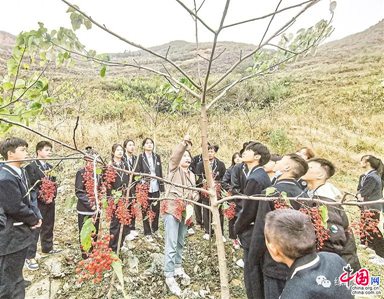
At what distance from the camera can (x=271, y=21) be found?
1.25m

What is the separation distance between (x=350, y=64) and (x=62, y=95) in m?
34.8

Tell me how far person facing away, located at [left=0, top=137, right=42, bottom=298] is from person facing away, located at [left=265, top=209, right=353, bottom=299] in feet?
8.51

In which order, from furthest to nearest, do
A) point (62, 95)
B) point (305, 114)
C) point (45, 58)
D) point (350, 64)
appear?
1. point (350, 64)
2. point (305, 114)
3. point (62, 95)
4. point (45, 58)

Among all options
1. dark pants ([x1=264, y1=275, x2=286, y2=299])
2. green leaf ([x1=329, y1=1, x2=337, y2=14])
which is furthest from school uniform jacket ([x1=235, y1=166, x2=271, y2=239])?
green leaf ([x1=329, y1=1, x2=337, y2=14])

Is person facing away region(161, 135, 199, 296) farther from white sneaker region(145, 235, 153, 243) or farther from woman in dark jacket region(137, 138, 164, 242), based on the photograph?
woman in dark jacket region(137, 138, 164, 242)

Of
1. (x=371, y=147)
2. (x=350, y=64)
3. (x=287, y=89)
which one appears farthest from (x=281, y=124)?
(x=350, y=64)

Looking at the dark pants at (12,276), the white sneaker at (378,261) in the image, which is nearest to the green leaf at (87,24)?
the dark pants at (12,276)

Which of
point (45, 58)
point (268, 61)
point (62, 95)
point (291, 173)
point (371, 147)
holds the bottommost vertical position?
point (371, 147)

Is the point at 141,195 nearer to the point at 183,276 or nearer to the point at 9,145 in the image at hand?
the point at 9,145

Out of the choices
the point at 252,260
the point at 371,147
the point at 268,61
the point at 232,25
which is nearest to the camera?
the point at 232,25

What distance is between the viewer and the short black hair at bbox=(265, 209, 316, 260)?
5.21 feet

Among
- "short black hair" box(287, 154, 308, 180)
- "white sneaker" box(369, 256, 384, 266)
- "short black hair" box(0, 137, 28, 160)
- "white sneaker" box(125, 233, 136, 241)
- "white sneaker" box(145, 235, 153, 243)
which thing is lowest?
"white sneaker" box(369, 256, 384, 266)

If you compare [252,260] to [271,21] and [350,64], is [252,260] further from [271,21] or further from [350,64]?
[350,64]

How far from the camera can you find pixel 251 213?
9.98 ft
